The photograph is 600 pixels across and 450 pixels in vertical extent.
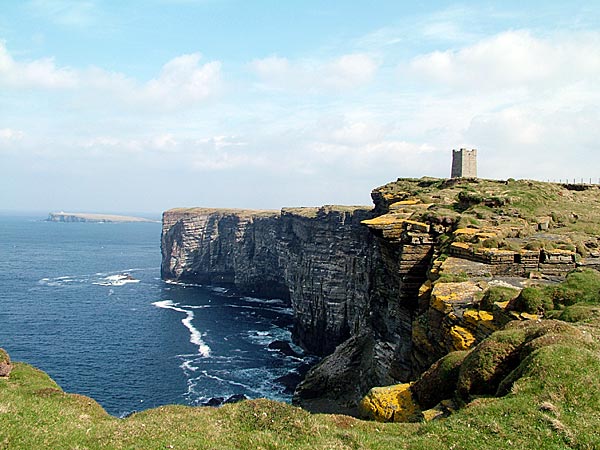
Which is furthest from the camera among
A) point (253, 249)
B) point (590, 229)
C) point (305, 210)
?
point (253, 249)

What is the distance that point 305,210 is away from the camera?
130875mm

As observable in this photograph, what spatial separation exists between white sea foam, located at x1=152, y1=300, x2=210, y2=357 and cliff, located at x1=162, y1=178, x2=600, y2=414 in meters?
20.0

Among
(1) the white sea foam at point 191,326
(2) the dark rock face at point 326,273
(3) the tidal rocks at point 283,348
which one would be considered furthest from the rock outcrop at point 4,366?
(3) the tidal rocks at point 283,348

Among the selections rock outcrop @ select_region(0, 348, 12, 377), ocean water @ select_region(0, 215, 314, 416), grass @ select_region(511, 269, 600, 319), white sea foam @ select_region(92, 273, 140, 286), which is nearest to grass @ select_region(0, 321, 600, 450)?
grass @ select_region(511, 269, 600, 319)

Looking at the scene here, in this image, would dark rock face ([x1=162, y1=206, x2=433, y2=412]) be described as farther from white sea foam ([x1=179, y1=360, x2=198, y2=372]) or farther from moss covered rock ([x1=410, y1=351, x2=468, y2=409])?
white sea foam ([x1=179, y1=360, x2=198, y2=372])

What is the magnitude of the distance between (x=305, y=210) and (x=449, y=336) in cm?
11116

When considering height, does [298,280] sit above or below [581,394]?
below

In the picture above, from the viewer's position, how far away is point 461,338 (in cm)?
1908

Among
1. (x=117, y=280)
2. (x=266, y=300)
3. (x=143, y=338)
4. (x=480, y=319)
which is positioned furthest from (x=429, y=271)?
(x=117, y=280)

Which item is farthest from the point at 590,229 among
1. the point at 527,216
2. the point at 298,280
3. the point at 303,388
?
the point at 298,280

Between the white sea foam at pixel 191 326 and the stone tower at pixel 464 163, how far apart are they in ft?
166

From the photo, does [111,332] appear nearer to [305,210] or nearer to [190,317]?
[190,317]

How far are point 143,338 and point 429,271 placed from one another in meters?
73.7

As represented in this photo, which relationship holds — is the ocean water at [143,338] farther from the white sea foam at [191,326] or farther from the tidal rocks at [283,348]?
the tidal rocks at [283,348]
